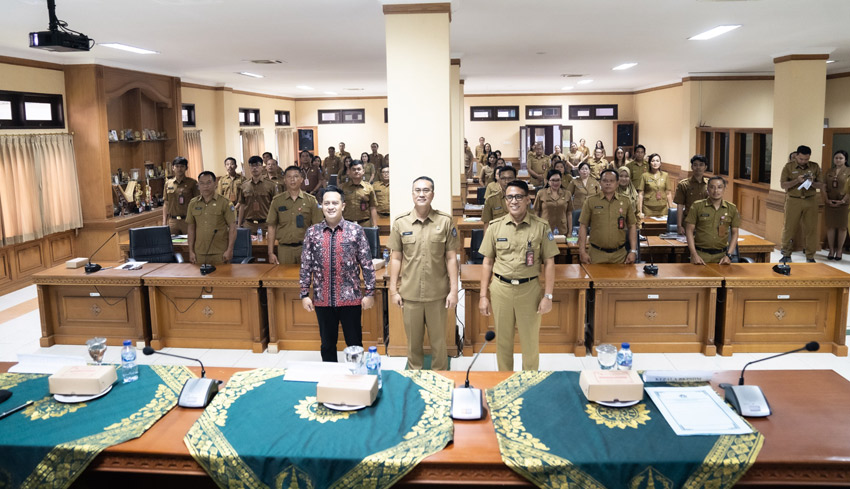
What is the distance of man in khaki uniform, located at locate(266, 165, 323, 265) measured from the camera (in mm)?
7039

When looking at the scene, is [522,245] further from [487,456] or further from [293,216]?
[293,216]

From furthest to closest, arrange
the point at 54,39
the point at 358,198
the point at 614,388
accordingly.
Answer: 1. the point at 358,198
2. the point at 54,39
3. the point at 614,388

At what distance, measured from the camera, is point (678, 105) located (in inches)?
680

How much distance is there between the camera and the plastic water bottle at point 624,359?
3413 millimetres

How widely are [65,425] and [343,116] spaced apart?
21.2m

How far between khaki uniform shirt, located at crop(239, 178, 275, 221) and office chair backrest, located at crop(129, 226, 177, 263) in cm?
196

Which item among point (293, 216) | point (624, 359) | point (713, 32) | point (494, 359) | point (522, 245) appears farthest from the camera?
point (713, 32)

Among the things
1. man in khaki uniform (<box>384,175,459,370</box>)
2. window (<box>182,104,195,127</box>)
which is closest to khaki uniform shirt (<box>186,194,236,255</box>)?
man in khaki uniform (<box>384,175,459,370</box>)

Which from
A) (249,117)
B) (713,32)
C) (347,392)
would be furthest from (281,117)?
(347,392)

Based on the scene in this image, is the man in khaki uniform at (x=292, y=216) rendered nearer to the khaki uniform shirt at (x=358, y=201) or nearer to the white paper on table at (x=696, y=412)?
the khaki uniform shirt at (x=358, y=201)

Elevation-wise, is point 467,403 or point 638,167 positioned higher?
point 638,167

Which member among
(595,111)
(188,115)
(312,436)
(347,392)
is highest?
(595,111)

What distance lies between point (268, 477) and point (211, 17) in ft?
17.5

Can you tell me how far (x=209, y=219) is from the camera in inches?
281
